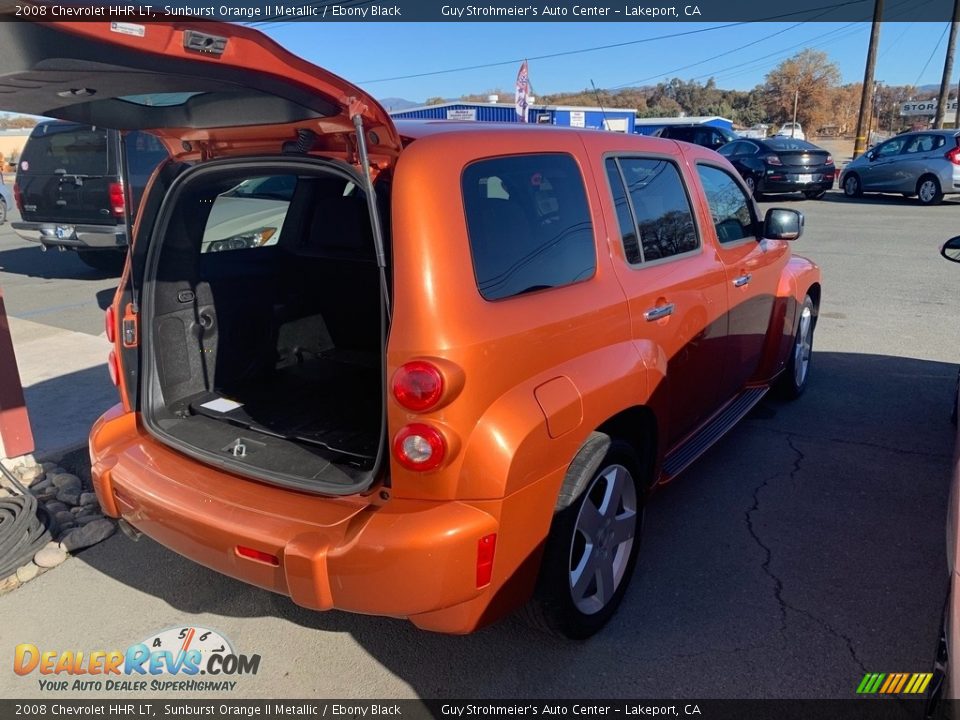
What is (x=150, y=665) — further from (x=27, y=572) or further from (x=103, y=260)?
(x=103, y=260)

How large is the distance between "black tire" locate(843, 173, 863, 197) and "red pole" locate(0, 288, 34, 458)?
61.9 feet

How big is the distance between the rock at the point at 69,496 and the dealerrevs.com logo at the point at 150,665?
44.7 inches

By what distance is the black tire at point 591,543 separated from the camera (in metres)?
2.56

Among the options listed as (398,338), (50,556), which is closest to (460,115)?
(50,556)

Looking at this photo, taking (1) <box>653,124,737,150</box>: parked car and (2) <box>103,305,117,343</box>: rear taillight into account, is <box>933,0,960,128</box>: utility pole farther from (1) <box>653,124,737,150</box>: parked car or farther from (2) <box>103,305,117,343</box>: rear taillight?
(2) <box>103,305,117,343</box>: rear taillight

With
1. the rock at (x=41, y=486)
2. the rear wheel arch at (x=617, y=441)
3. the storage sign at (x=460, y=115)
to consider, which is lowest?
the rock at (x=41, y=486)

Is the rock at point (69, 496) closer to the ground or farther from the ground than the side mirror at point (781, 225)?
closer to the ground

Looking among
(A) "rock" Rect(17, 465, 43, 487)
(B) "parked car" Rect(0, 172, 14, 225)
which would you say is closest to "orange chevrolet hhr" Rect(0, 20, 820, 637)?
(A) "rock" Rect(17, 465, 43, 487)

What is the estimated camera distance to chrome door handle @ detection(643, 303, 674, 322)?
302 cm

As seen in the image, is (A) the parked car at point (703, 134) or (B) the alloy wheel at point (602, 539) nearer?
(B) the alloy wheel at point (602, 539)

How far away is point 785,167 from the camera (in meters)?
17.4

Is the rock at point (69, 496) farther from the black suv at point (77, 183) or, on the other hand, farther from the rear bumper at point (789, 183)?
the rear bumper at point (789, 183)

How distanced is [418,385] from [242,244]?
3080 millimetres

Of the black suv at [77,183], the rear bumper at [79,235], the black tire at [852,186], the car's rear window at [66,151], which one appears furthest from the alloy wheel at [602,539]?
the black tire at [852,186]
